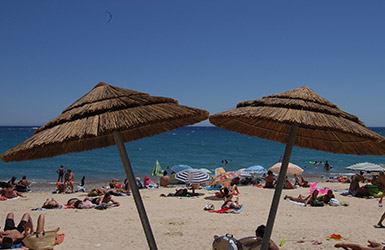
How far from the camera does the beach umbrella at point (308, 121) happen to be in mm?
2650

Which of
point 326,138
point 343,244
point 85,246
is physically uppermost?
point 326,138

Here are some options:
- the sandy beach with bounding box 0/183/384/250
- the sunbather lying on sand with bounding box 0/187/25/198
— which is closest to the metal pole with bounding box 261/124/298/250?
the sandy beach with bounding box 0/183/384/250

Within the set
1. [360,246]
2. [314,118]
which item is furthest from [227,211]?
[314,118]

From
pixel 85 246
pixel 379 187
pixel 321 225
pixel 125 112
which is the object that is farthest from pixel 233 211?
pixel 125 112

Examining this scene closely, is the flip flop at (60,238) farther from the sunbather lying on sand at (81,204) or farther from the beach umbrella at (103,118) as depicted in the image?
the beach umbrella at (103,118)

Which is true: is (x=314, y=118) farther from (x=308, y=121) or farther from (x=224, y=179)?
(x=224, y=179)

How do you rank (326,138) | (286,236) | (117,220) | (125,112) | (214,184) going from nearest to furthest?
1. (125,112)
2. (326,138)
3. (286,236)
4. (117,220)
5. (214,184)

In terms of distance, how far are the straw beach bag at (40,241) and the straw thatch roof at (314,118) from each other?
205 inches

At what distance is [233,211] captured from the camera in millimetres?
10562

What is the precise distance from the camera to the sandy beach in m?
7.61

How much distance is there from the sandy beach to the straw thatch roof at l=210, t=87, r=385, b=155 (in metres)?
4.24

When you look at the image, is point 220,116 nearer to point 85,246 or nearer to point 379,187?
point 85,246

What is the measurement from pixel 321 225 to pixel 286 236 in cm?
170

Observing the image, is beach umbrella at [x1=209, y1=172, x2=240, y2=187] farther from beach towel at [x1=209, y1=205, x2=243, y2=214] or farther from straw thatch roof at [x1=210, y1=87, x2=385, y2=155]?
straw thatch roof at [x1=210, y1=87, x2=385, y2=155]
